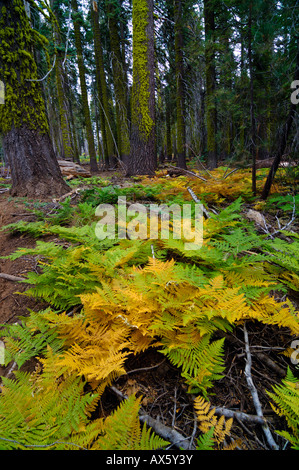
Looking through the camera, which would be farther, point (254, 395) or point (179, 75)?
point (179, 75)

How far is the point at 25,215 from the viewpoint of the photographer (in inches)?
154

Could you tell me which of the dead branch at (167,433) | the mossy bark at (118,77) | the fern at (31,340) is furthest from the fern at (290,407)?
the mossy bark at (118,77)

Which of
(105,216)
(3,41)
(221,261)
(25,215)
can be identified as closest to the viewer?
(221,261)

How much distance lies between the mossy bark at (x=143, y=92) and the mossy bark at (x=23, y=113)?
2.67 metres

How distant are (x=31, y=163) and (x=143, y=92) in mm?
3997

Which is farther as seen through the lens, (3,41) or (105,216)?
(3,41)

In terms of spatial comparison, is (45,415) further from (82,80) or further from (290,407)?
(82,80)

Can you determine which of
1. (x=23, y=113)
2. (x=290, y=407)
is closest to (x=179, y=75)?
(x=23, y=113)

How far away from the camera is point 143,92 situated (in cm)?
641

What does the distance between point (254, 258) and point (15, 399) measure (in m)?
1.81

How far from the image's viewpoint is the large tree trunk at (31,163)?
450cm

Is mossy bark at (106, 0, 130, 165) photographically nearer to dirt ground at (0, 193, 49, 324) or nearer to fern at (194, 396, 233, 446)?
Result: dirt ground at (0, 193, 49, 324)

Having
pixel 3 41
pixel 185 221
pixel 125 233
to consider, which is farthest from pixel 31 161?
pixel 185 221

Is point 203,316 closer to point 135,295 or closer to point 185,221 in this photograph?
point 135,295
